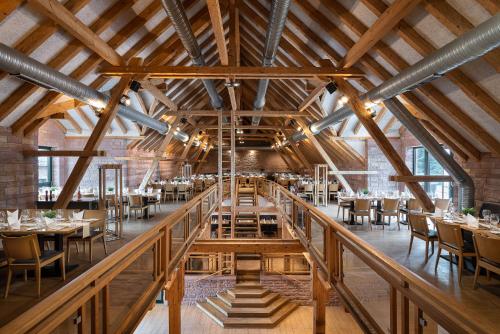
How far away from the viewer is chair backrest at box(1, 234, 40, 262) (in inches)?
169

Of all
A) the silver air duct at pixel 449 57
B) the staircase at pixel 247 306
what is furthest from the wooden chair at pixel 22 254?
the staircase at pixel 247 306

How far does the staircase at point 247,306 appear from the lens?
1046 cm

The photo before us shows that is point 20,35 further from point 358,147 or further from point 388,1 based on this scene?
point 358,147

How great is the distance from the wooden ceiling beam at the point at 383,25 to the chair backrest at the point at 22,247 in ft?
18.3

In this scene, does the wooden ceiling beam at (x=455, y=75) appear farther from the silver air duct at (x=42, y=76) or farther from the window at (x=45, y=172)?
the window at (x=45, y=172)

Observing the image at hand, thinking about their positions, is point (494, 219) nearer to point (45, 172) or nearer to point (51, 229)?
point (51, 229)

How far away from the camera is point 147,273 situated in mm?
5184

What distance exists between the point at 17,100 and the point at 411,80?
659 cm

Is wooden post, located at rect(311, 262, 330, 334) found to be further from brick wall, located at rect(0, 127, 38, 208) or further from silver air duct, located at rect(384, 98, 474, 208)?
brick wall, located at rect(0, 127, 38, 208)

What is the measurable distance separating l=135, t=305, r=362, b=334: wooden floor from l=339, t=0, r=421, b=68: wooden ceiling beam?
292 inches

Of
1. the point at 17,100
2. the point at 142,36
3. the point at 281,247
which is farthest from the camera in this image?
the point at 281,247

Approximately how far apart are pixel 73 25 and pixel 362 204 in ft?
23.8


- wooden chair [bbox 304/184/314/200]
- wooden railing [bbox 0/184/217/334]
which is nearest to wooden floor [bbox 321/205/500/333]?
wooden railing [bbox 0/184/217/334]

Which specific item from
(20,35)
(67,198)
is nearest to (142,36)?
(20,35)
